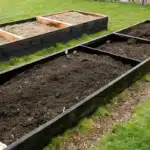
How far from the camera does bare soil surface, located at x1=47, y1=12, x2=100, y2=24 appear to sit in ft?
23.9

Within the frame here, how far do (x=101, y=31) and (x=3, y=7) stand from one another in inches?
165

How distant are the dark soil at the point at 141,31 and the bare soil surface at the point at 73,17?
1.12 metres

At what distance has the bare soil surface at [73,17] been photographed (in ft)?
23.9

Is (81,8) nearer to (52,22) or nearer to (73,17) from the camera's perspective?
(73,17)

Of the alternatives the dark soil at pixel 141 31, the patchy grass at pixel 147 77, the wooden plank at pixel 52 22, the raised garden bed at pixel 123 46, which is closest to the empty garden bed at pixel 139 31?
the dark soil at pixel 141 31

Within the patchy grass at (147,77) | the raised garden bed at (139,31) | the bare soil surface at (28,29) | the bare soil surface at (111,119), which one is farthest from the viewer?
the raised garden bed at (139,31)

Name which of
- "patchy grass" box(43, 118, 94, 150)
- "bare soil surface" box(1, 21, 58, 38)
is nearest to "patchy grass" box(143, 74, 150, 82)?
"patchy grass" box(43, 118, 94, 150)

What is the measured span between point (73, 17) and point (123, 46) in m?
2.19

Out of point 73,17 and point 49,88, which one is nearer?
point 49,88

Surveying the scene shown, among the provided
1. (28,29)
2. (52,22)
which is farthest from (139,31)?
(28,29)

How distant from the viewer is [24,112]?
11.6 feet

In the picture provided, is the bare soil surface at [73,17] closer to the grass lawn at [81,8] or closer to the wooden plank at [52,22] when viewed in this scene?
the wooden plank at [52,22]

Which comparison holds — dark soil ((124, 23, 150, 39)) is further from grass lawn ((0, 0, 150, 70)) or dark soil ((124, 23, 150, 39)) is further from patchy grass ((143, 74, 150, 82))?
patchy grass ((143, 74, 150, 82))

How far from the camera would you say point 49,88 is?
13.4 feet
